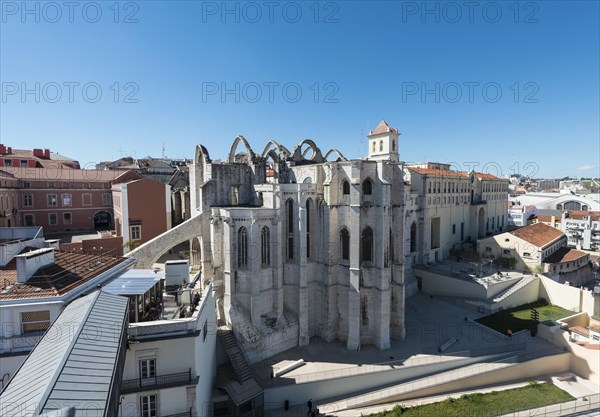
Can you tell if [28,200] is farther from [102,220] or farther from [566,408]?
[566,408]

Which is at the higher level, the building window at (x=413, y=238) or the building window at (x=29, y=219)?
the building window at (x=29, y=219)

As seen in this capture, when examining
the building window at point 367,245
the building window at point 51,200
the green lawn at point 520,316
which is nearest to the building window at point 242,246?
the building window at point 367,245

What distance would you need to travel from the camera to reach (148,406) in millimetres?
13750

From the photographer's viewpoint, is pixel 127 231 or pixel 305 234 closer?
pixel 305 234

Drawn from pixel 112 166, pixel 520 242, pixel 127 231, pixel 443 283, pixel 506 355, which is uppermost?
pixel 112 166

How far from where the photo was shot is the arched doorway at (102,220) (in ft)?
128

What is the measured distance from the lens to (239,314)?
21.7m

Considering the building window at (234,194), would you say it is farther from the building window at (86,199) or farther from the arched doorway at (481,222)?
the arched doorway at (481,222)

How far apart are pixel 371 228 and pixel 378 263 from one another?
8.68 ft

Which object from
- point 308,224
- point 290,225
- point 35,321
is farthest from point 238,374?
point 308,224

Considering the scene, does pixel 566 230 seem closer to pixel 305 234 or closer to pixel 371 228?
pixel 371 228

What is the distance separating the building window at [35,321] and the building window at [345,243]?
59.0 ft

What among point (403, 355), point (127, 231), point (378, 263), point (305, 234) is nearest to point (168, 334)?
point (305, 234)

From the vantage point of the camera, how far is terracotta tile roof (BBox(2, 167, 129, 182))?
35.5 m
